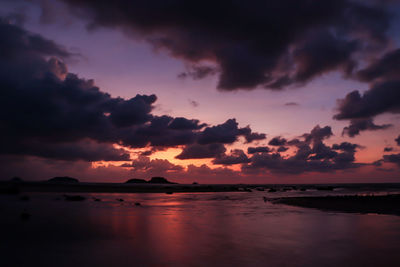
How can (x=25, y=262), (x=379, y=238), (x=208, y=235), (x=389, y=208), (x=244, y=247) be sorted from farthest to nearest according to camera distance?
(x=389, y=208) < (x=208, y=235) < (x=379, y=238) < (x=244, y=247) < (x=25, y=262)

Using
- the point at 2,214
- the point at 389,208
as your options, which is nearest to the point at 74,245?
the point at 2,214

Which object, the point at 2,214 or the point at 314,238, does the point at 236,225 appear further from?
the point at 2,214

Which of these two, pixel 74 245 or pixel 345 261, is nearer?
pixel 345 261

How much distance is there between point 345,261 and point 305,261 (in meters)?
2.44

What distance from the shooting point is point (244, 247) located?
22.3 meters

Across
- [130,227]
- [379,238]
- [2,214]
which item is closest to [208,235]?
[130,227]

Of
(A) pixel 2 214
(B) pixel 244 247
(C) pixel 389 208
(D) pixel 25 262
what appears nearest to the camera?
(D) pixel 25 262

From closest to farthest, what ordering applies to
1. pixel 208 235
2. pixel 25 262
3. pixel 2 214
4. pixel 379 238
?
1. pixel 25 262
2. pixel 379 238
3. pixel 208 235
4. pixel 2 214

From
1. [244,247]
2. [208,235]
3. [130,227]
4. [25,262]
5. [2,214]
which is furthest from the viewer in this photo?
[2,214]

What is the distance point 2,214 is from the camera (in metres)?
38.9

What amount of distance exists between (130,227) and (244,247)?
1386 centimetres

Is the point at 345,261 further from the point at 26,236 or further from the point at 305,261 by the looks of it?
the point at 26,236

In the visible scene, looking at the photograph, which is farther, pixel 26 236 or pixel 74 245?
pixel 26 236

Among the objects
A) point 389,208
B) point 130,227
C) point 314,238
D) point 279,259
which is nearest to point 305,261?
point 279,259
